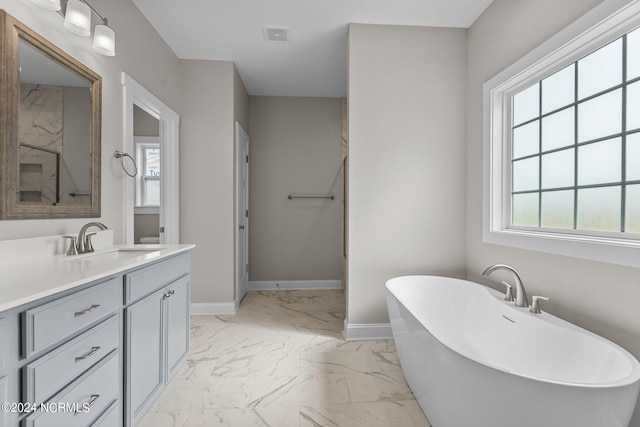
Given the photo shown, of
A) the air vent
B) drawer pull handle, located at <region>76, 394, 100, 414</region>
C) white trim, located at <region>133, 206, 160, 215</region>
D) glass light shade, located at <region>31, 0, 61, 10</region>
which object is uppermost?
the air vent

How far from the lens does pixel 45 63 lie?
1.47 meters

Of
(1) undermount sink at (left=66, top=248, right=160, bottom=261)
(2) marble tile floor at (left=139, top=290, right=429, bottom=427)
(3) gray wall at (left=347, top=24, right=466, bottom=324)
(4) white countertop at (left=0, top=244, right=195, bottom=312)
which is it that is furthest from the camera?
(3) gray wall at (left=347, top=24, right=466, bottom=324)

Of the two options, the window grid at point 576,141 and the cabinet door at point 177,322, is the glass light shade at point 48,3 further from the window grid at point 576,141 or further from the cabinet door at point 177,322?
the window grid at point 576,141

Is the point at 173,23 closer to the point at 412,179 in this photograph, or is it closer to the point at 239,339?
the point at 412,179

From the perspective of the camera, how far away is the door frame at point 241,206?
3.34 m

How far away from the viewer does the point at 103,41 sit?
1.70 metres

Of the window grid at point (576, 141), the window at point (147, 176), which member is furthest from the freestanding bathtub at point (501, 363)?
the window at point (147, 176)

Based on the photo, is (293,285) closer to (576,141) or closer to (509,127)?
(509,127)

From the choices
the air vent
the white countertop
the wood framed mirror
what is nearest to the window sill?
the white countertop

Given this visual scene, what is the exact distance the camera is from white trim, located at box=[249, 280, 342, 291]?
4.11 m

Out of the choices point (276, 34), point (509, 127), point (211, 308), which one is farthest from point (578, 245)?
point (211, 308)

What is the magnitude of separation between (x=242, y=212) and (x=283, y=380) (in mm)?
2135

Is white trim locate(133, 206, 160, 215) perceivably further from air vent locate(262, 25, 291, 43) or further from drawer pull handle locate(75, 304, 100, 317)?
drawer pull handle locate(75, 304, 100, 317)

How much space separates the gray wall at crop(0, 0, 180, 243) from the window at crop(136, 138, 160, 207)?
5.23 ft
